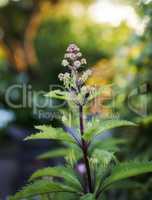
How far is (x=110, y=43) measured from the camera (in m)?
9.07

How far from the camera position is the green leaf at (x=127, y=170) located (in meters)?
2.48

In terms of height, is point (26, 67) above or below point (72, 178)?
above

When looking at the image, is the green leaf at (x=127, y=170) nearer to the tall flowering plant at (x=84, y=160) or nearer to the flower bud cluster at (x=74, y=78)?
the tall flowering plant at (x=84, y=160)

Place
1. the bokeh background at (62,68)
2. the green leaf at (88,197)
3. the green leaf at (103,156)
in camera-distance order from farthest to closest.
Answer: the bokeh background at (62,68)
the green leaf at (103,156)
the green leaf at (88,197)

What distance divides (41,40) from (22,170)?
4.83m

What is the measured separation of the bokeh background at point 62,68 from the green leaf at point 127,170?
46 centimetres

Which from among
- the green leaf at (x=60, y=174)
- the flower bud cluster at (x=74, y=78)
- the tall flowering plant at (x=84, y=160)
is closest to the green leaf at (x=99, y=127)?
the tall flowering plant at (x=84, y=160)

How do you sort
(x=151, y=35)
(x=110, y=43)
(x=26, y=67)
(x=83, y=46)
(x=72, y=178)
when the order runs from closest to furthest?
(x=72, y=178)
(x=151, y=35)
(x=110, y=43)
(x=83, y=46)
(x=26, y=67)

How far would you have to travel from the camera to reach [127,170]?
2518mm

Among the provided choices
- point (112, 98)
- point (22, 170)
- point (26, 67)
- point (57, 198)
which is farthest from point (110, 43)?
point (57, 198)

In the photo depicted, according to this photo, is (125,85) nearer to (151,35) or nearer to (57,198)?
(151,35)

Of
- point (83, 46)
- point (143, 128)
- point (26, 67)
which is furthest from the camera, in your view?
point (26, 67)

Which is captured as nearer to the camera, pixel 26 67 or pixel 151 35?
pixel 151 35

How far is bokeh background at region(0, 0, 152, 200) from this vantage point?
430 cm
